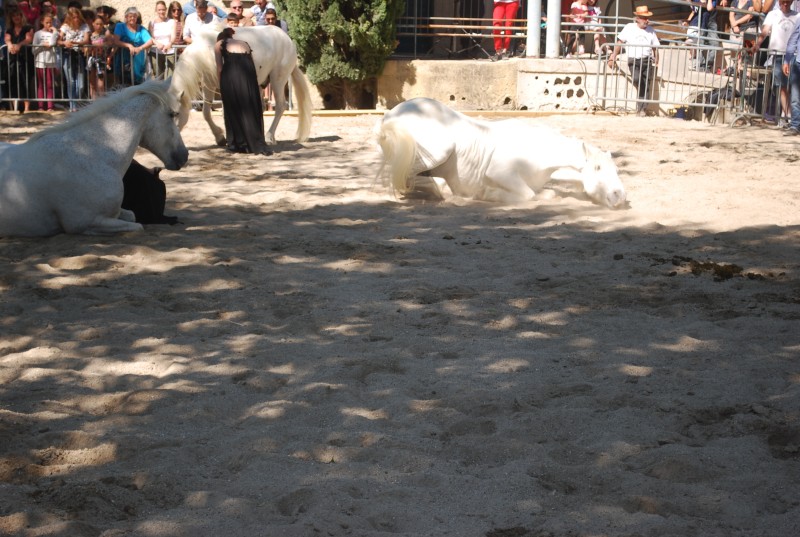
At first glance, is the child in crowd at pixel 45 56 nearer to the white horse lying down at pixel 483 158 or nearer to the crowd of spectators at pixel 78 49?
the crowd of spectators at pixel 78 49

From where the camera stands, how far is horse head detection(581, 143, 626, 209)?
8.91 m

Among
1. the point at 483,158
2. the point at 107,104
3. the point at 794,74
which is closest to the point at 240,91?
the point at 483,158

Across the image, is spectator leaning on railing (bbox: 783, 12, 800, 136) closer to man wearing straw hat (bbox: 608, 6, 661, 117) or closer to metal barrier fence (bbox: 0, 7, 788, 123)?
metal barrier fence (bbox: 0, 7, 788, 123)

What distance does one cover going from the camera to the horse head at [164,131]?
797cm

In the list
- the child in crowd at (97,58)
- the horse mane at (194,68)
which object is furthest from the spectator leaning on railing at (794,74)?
the child in crowd at (97,58)

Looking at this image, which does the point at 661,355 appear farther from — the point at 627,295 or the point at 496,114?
the point at 496,114

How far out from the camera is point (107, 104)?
7.73m

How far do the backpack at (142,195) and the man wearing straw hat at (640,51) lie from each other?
1129 cm

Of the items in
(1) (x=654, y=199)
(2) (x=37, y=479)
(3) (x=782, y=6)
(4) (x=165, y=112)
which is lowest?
(2) (x=37, y=479)

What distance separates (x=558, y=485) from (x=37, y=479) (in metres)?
1.99

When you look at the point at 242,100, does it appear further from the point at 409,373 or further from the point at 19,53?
the point at 409,373

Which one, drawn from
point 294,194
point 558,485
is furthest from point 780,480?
point 294,194

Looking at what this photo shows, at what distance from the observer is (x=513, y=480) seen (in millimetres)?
3744

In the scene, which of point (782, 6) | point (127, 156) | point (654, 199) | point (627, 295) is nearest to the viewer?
point (627, 295)
